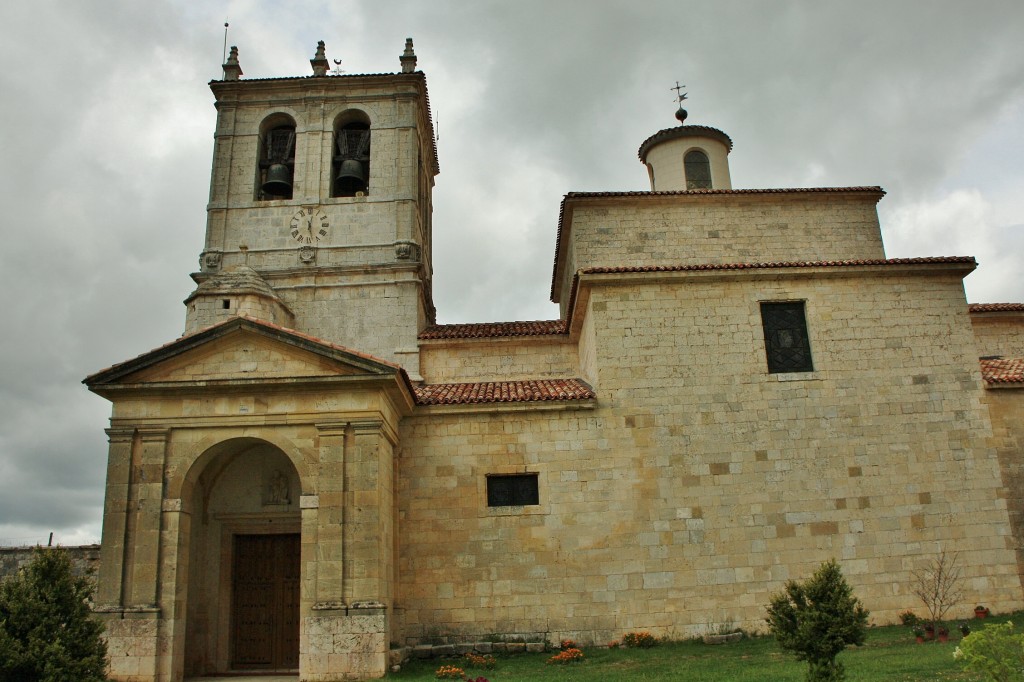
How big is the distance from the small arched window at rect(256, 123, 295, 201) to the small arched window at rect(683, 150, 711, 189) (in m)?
10.3

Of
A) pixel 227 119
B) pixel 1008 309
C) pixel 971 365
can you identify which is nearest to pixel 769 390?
pixel 971 365

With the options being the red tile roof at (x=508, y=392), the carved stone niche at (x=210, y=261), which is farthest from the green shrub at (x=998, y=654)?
the carved stone niche at (x=210, y=261)

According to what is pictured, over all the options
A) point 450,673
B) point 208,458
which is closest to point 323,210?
point 208,458

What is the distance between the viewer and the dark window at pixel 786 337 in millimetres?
13891

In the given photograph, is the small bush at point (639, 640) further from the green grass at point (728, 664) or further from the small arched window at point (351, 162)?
the small arched window at point (351, 162)

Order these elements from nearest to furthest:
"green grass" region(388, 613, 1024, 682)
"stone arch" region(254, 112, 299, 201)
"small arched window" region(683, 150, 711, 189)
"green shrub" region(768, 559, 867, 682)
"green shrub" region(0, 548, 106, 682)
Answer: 1. "green shrub" region(768, 559, 867, 682)
2. "green shrub" region(0, 548, 106, 682)
3. "green grass" region(388, 613, 1024, 682)
4. "stone arch" region(254, 112, 299, 201)
5. "small arched window" region(683, 150, 711, 189)

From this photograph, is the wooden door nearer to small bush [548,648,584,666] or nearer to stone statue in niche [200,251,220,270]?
small bush [548,648,584,666]

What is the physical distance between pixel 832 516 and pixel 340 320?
1117 centimetres

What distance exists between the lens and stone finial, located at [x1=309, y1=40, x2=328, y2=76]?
68.0ft

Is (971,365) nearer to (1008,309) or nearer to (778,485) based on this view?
(778,485)

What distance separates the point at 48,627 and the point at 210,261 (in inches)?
446

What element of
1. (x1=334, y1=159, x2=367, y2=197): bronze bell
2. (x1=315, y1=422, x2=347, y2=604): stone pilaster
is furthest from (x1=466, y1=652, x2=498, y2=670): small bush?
(x1=334, y1=159, x2=367, y2=197): bronze bell

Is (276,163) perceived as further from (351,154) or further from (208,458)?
(208,458)

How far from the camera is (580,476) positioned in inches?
516
